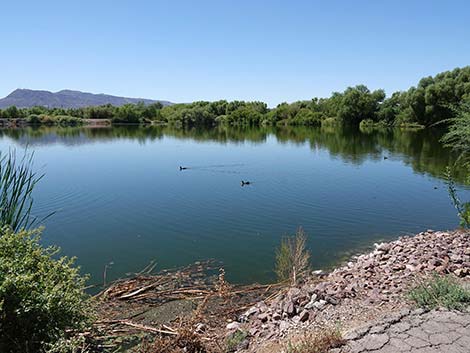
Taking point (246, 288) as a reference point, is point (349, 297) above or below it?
above

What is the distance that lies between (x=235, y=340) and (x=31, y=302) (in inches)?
128

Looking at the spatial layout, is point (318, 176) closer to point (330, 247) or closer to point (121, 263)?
point (330, 247)

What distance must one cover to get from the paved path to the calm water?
239 inches

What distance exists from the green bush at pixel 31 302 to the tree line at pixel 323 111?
201 ft

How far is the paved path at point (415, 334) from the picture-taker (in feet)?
14.3

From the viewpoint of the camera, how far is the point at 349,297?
6.55 m

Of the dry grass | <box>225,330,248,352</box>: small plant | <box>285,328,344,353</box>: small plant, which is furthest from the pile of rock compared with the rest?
<box>285,328,344,353</box>: small plant

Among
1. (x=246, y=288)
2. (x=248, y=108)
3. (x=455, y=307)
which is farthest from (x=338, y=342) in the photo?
(x=248, y=108)

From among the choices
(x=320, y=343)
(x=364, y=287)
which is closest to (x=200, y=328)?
(x=320, y=343)

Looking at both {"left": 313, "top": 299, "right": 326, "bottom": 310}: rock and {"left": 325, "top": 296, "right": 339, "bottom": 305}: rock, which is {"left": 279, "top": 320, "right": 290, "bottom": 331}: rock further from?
{"left": 325, "top": 296, "right": 339, "bottom": 305}: rock

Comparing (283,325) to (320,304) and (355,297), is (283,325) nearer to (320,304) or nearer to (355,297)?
(320,304)

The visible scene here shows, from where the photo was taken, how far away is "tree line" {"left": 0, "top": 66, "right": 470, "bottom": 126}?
7125 cm

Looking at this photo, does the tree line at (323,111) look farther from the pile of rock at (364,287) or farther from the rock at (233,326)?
the rock at (233,326)

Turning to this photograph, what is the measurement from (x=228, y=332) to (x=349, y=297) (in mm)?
2324
